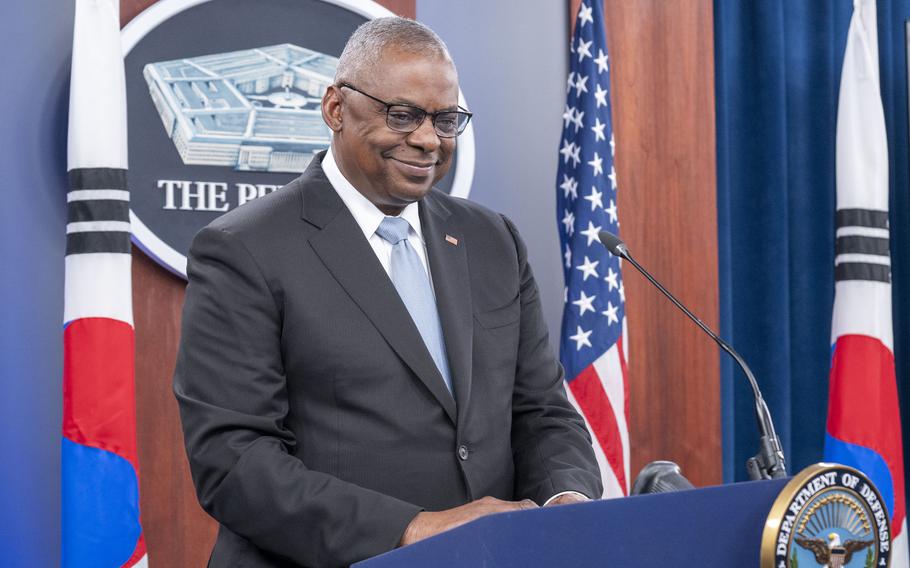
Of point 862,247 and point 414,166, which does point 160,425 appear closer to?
point 414,166

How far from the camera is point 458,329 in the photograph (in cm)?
180

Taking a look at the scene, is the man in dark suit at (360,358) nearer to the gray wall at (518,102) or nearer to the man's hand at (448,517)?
the man's hand at (448,517)

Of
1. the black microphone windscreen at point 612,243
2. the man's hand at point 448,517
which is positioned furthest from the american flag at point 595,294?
the man's hand at point 448,517

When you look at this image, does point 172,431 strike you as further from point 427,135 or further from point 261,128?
point 427,135

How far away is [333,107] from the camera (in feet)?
5.94

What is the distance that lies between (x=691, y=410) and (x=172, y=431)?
6.08 feet

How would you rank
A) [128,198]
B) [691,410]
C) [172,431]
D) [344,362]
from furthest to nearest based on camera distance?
[691,410]
[172,431]
[128,198]
[344,362]

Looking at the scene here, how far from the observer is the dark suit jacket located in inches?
60.9

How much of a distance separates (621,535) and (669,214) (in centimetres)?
269

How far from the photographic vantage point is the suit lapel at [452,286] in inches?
69.6

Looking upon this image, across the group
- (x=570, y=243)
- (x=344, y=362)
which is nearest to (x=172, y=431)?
(x=570, y=243)

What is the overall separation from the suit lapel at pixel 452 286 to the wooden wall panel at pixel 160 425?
51.0 inches

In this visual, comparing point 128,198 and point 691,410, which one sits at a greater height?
point 128,198

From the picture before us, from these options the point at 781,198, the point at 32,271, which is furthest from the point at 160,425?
the point at 781,198
